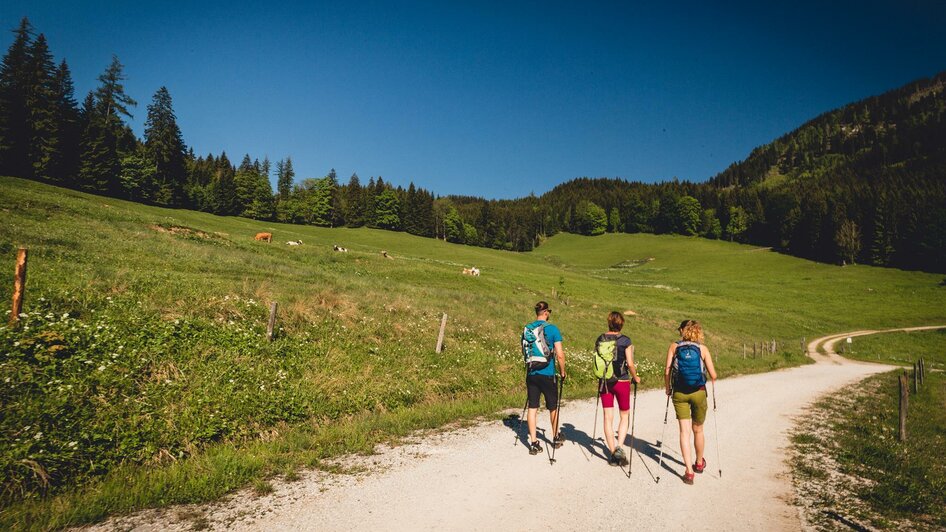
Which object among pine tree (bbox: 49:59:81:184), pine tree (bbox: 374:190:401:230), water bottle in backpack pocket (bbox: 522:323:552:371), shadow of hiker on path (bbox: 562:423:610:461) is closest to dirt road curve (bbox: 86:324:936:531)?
shadow of hiker on path (bbox: 562:423:610:461)

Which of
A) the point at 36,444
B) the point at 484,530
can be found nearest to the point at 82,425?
the point at 36,444

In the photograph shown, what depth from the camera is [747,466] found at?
26.9 feet

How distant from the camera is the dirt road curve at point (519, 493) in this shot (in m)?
5.43

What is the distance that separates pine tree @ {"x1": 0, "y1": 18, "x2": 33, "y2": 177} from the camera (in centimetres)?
5188

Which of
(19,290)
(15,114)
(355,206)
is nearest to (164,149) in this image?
(15,114)

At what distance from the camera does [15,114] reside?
5300cm

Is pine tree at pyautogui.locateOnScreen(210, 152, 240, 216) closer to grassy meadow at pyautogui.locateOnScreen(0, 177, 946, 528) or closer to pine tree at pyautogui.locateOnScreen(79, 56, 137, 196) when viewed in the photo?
pine tree at pyautogui.locateOnScreen(79, 56, 137, 196)

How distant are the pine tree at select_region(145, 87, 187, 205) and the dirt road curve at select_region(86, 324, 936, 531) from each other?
92.3m

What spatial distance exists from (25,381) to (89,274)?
7863 millimetres

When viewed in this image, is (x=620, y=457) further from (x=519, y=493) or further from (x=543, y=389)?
(x=519, y=493)

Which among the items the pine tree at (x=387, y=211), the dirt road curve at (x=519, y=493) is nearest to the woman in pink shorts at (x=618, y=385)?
the dirt road curve at (x=519, y=493)

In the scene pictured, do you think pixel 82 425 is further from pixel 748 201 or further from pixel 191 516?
pixel 748 201

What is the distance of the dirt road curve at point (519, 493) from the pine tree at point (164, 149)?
9233cm

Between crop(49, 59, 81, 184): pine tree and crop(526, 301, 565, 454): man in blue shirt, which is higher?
crop(49, 59, 81, 184): pine tree
